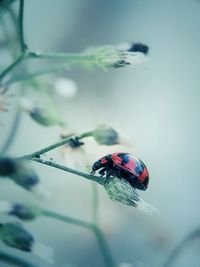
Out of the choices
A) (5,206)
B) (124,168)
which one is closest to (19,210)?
(5,206)

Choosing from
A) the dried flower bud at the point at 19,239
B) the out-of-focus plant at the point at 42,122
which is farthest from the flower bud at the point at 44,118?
the dried flower bud at the point at 19,239

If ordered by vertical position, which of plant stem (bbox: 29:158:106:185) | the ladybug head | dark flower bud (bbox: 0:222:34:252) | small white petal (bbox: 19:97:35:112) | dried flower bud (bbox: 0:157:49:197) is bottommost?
dark flower bud (bbox: 0:222:34:252)

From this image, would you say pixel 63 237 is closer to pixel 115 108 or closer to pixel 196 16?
pixel 115 108

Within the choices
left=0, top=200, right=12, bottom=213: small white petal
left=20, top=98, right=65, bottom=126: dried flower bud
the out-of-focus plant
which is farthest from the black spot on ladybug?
left=0, top=200, right=12, bottom=213: small white petal

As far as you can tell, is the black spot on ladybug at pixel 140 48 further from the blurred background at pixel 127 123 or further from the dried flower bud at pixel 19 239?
the dried flower bud at pixel 19 239

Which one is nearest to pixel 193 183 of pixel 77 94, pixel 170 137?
pixel 170 137

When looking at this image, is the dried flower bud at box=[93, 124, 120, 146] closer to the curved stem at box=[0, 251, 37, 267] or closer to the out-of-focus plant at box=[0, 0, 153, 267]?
the out-of-focus plant at box=[0, 0, 153, 267]

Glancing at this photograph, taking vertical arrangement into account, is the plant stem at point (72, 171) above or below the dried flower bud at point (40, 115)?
below

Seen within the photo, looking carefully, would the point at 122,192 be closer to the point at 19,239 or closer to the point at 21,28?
the point at 19,239
